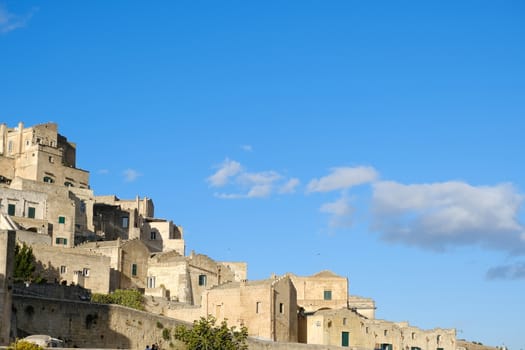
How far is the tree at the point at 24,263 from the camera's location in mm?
64269

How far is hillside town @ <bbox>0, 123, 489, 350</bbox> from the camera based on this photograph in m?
A: 66.1

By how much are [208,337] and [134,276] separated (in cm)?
2125

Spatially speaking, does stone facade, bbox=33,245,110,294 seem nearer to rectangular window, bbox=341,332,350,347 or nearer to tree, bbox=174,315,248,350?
tree, bbox=174,315,248,350

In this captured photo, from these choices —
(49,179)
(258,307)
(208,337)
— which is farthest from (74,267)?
(49,179)

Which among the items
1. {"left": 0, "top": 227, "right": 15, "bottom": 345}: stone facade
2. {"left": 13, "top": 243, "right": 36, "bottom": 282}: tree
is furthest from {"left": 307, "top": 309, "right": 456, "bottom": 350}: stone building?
{"left": 0, "top": 227, "right": 15, "bottom": 345}: stone facade

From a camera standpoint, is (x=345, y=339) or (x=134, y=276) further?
(x=134, y=276)

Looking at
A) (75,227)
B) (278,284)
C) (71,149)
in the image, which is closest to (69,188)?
(75,227)

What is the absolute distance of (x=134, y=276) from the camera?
254ft

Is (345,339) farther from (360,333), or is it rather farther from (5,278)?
(5,278)

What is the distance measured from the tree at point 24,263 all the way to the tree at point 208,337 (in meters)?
12.2

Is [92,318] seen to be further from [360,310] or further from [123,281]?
[360,310]

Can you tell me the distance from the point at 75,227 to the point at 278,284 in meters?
23.0

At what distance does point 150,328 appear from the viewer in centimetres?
5781

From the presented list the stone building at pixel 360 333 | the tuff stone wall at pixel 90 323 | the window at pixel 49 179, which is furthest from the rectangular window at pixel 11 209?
the stone building at pixel 360 333
